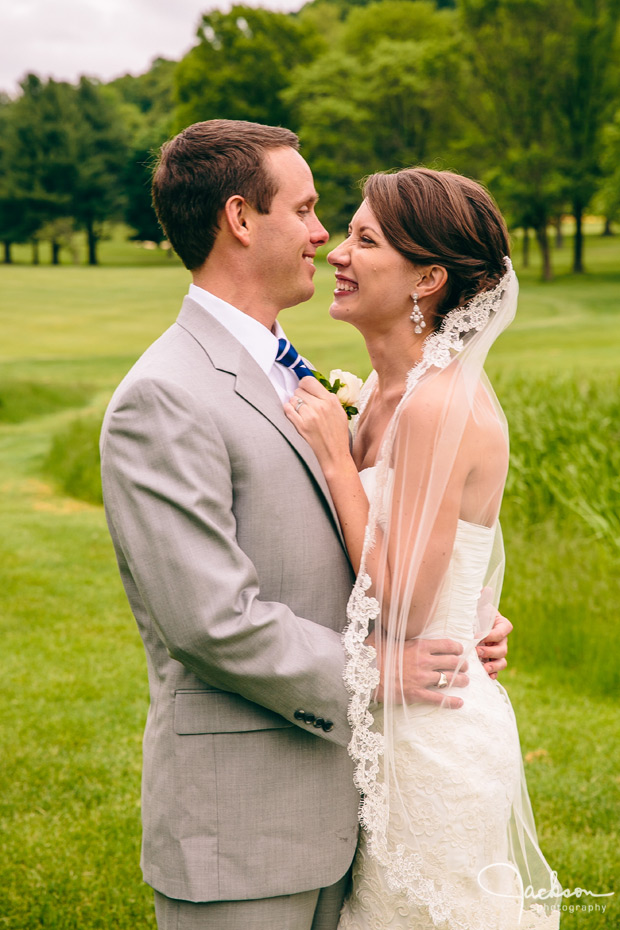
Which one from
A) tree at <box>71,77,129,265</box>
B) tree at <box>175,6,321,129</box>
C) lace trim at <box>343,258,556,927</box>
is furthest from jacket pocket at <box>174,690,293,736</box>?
tree at <box>175,6,321,129</box>

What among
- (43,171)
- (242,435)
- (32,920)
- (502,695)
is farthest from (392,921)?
(43,171)

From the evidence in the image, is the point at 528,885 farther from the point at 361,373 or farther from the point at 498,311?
the point at 361,373

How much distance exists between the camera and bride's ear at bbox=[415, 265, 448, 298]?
8.82 ft

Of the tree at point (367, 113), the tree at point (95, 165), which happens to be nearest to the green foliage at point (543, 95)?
the tree at point (367, 113)

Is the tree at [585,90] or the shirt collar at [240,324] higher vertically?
the tree at [585,90]

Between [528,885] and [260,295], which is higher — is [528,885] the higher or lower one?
the lower one

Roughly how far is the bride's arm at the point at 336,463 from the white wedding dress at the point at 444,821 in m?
0.36

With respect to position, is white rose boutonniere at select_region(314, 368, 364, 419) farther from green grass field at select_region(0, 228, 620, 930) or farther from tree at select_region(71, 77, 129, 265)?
tree at select_region(71, 77, 129, 265)

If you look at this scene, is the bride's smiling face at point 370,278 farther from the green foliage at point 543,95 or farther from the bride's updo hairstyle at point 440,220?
the green foliage at point 543,95

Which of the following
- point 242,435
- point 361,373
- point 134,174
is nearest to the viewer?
point 242,435

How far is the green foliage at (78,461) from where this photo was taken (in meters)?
11.5

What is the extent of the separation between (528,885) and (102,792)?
2844mm

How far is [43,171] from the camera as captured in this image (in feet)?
156

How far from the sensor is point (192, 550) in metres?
2.02
